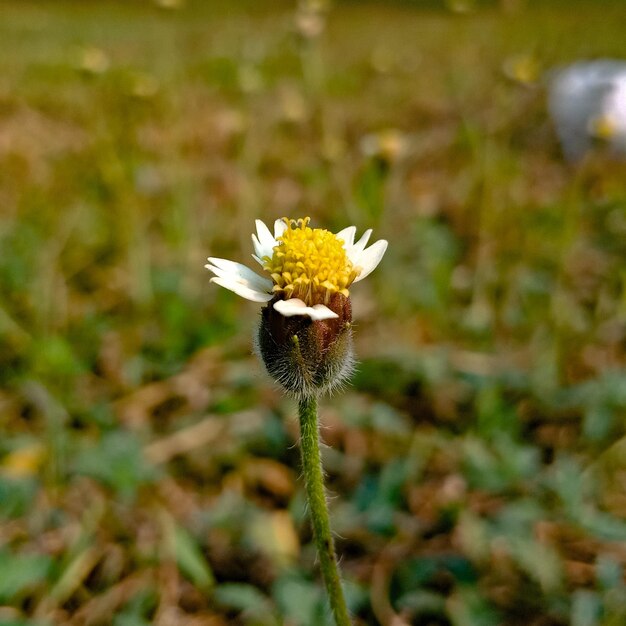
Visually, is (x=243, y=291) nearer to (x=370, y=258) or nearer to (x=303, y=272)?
(x=303, y=272)

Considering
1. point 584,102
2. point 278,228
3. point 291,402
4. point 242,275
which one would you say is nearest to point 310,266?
point 242,275

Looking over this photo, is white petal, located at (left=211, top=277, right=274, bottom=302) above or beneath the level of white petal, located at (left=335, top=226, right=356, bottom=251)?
beneath

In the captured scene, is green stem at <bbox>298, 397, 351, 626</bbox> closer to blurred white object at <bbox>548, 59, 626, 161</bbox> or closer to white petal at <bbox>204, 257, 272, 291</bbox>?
white petal at <bbox>204, 257, 272, 291</bbox>

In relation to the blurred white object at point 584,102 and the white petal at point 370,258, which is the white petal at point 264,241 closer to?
the white petal at point 370,258

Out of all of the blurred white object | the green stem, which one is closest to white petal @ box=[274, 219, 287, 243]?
the green stem

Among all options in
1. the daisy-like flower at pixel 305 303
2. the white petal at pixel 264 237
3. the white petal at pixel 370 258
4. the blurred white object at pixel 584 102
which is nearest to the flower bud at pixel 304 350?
the daisy-like flower at pixel 305 303
